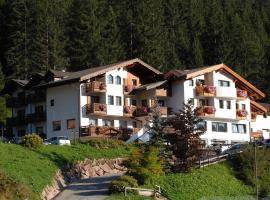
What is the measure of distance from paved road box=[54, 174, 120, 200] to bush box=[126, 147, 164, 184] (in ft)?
7.16

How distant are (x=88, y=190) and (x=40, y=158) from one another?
5095 mm

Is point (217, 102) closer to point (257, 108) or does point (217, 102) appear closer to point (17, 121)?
point (257, 108)

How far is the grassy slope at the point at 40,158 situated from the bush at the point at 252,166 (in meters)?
9.38

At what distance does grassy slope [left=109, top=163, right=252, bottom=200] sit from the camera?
48256 millimetres


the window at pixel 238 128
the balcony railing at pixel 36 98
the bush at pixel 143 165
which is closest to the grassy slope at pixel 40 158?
the bush at pixel 143 165

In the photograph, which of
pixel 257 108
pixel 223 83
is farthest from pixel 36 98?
pixel 257 108

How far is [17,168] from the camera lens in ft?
145

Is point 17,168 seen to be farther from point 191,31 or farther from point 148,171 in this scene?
point 191,31

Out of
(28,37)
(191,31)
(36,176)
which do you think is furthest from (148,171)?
(191,31)

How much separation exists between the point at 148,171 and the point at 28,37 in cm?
5319

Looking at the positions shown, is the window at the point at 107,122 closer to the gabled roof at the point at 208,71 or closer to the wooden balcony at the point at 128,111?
the wooden balcony at the point at 128,111

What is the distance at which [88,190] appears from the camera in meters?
46.8

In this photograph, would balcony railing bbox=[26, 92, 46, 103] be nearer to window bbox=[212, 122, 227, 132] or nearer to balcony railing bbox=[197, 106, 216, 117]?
balcony railing bbox=[197, 106, 216, 117]

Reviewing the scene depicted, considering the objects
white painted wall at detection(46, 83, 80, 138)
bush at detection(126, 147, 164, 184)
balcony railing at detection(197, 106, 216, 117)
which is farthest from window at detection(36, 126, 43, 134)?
bush at detection(126, 147, 164, 184)
